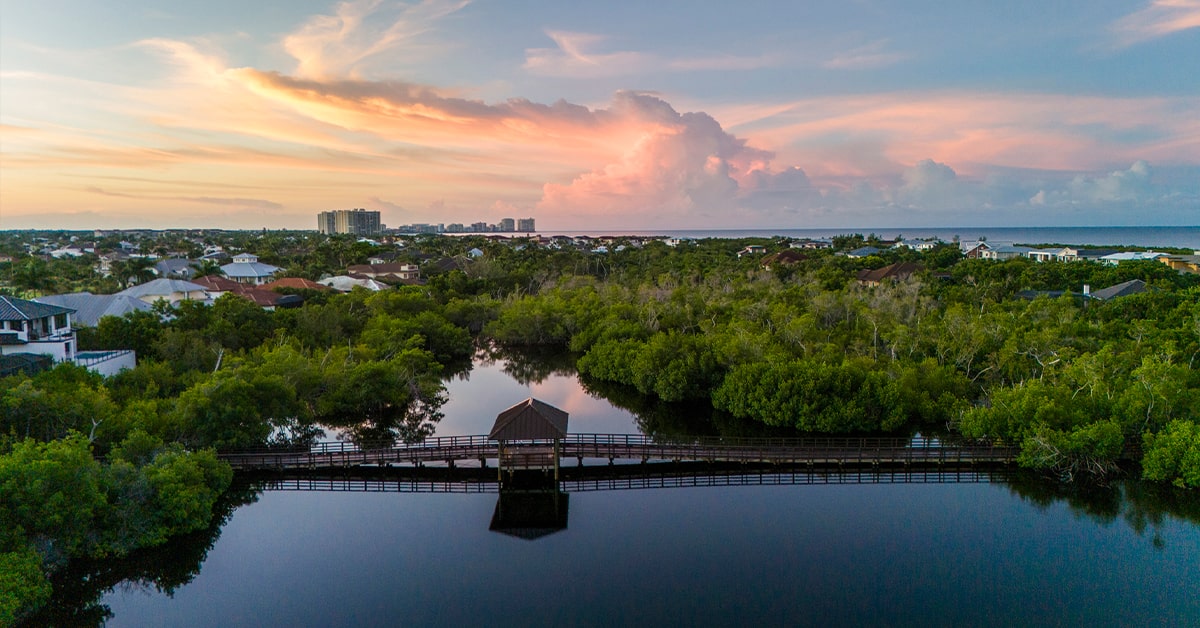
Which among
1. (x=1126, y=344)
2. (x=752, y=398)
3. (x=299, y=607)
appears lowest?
(x=299, y=607)

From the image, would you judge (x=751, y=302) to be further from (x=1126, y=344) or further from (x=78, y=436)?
(x=78, y=436)

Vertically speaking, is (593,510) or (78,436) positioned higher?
(78,436)

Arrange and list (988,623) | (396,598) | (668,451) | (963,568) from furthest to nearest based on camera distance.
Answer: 1. (668,451)
2. (963,568)
3. (396,598)
4. (988,623)

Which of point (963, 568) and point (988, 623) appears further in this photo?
point (963, 568)

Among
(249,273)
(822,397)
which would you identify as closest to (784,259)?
(822,397)

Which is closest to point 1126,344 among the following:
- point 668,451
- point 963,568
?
point 963,568

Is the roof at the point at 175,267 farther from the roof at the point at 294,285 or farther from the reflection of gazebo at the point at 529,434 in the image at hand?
the reflection of gazebo at the point at 529,434
